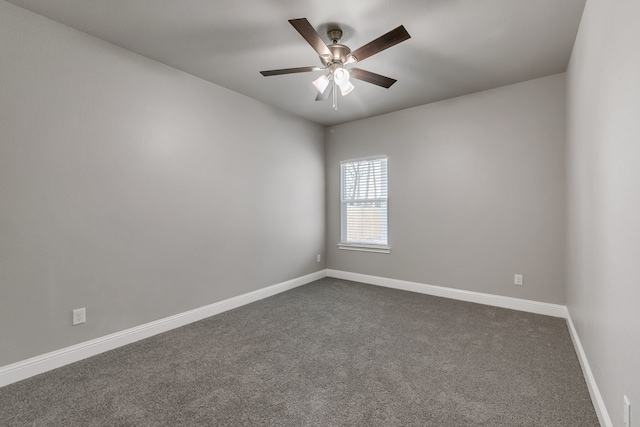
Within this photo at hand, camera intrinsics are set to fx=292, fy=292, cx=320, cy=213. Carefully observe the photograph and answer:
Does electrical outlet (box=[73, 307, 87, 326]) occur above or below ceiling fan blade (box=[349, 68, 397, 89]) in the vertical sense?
below

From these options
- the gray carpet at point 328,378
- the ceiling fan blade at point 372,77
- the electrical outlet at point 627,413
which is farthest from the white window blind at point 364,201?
the electrical outlet at point 627,413

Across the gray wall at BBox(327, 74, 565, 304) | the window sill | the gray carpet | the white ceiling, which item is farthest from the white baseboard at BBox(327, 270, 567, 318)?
the white ceiling

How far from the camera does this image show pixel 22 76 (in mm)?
2074

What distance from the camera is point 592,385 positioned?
1.77 metres

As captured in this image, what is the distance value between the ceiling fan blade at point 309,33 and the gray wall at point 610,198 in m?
1.52

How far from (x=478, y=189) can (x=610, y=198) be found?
222cm

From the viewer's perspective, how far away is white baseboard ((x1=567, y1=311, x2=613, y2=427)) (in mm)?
1499

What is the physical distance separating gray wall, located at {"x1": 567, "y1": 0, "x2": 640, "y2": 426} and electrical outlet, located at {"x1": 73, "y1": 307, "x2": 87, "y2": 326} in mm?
3318

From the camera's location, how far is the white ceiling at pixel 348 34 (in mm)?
2059

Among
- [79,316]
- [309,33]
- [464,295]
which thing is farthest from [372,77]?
[79,316]

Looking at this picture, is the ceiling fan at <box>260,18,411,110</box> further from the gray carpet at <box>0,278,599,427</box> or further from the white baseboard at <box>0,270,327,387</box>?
the white baseboard at <box>0,270,327,387</box>

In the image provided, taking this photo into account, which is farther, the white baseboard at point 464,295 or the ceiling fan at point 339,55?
the white baseboard at point 464,295

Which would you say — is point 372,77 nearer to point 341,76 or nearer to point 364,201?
point 341,76

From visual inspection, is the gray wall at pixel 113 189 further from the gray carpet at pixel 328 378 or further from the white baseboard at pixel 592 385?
the white baseboard at pixel 592 385
